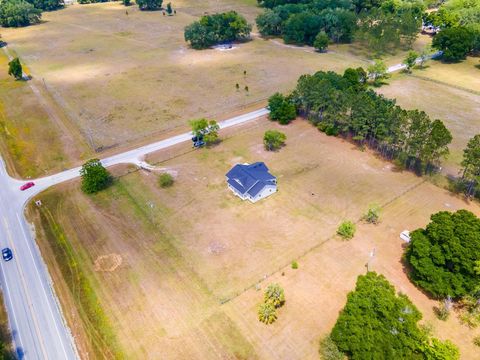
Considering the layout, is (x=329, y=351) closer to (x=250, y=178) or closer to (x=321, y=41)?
(x=250, y=178)

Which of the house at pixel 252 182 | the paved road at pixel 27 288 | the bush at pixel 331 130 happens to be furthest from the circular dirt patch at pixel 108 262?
the bush at pixel 331 130

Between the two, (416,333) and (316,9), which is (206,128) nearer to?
(416,333)

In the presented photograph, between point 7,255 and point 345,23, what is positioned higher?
point 345,23

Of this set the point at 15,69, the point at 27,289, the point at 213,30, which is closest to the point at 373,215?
the point at 27,289

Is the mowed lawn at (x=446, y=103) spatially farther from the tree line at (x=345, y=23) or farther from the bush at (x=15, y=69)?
the bush at (x=15, y=69)

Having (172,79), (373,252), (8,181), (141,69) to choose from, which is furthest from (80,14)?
(373,252)

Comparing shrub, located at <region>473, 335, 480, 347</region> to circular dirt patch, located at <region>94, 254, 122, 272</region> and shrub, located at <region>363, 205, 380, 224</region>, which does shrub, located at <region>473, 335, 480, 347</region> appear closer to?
shrub, located at <region>363, 205, 380, 224</region>
